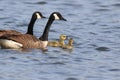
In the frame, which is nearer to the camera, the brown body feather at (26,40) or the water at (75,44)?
the water at (75,44)

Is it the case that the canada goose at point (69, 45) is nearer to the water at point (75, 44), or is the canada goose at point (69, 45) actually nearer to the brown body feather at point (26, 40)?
the water at point (75, 44)

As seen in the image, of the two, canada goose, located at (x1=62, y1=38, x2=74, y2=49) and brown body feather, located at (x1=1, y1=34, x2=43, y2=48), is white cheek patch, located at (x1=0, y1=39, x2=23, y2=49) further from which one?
canada goose, located at (x1=62, y1=38, x2=74, y2=49)

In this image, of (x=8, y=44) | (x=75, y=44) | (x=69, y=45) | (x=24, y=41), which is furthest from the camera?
(x=75, y=44)

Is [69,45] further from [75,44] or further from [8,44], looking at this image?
[8,44]

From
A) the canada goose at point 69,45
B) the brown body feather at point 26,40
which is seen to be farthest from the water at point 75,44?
the brown body feather at point 26,40

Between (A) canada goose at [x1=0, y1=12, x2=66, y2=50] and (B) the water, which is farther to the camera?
(A) canada goose at [x1=0, y1=12, x2=66, y2=50]

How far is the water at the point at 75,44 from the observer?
53.0 ft

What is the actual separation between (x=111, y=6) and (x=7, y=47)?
8053 mm

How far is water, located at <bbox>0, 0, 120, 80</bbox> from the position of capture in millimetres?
16141

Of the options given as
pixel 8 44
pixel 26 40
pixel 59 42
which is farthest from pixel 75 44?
pixel 8 44

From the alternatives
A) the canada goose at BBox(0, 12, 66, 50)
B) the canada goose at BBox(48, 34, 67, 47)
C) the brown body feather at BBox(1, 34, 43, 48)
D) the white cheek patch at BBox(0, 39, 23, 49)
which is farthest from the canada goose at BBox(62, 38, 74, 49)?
the white cheek patch at BBox(0, 39, 23, 49)

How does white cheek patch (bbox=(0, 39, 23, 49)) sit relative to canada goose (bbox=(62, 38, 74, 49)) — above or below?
above

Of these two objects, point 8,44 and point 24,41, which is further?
point 24,41

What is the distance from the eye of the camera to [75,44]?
19.8 meters
